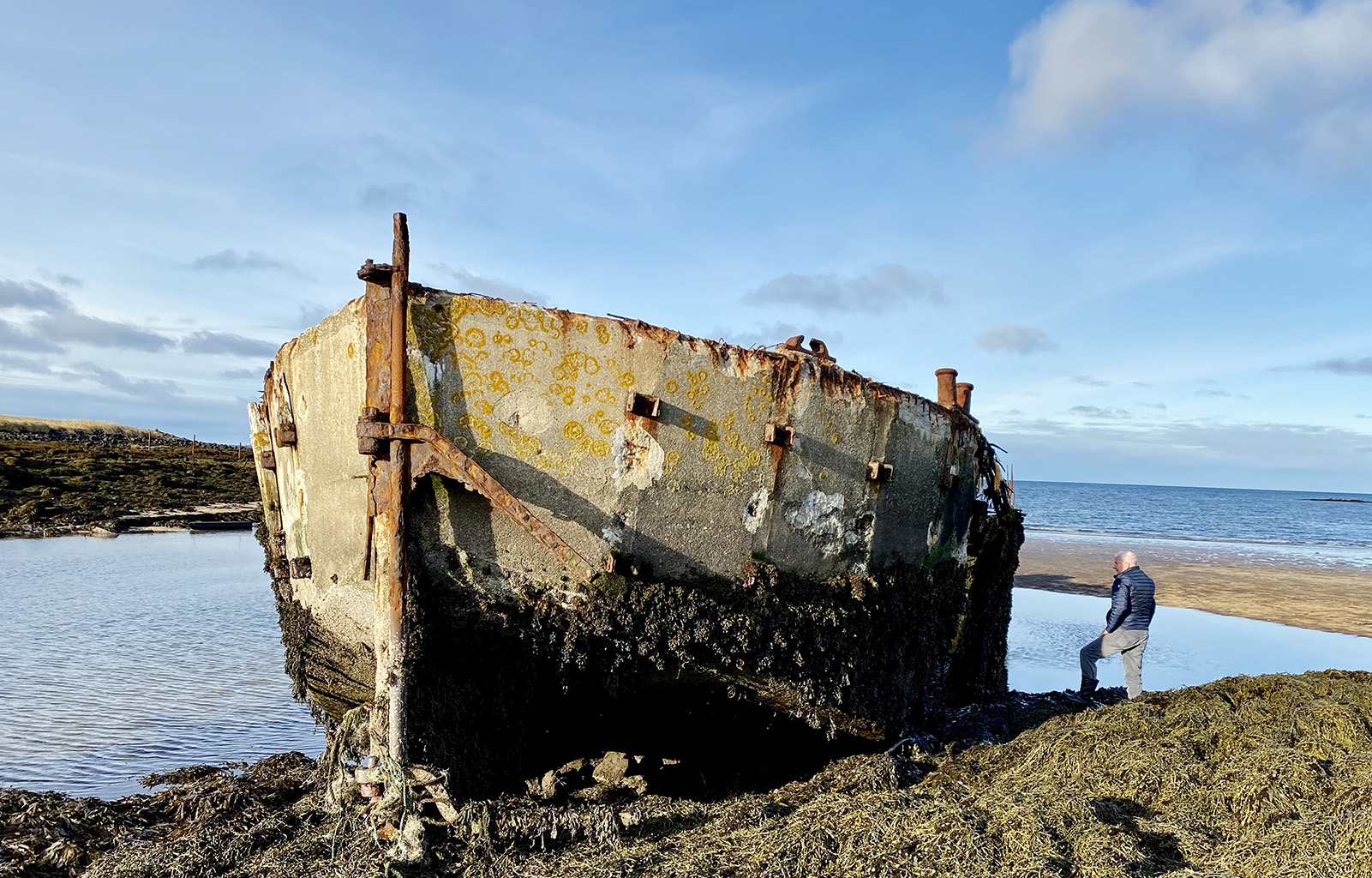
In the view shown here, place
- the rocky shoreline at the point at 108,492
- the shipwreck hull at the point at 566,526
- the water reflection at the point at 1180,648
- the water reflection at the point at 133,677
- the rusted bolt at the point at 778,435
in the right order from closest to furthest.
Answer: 1. the shipwreck hull at the point at 566,526
2. the rusted bolt at the point at 778,435
3. the water reflection at the point at 133,677
4. the water reflection at the point at 1180,648
5. the rocky shoreline at the point at 108,492

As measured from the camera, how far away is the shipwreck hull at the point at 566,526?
14.2 feet

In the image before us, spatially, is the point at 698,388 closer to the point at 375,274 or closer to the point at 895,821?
the point at 375,274

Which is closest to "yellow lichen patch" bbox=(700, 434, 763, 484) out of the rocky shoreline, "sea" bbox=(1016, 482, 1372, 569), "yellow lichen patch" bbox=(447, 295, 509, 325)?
"yellow lichen patch" bbox=(447, 295, 509, 325)

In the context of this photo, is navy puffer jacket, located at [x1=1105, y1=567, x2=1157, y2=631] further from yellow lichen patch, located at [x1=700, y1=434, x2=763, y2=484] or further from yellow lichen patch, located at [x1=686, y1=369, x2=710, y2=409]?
yellow lichen patch, located at [x1=686, y1=369, x2=710, y2=409]

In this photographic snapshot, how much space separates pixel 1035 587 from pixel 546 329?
56.6 ft

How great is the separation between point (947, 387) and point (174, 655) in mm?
8585

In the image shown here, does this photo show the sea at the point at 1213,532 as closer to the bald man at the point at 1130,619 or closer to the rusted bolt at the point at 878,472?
the bald man at the point at 1130,619

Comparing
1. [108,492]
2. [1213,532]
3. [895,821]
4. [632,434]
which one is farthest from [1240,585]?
[108,492]

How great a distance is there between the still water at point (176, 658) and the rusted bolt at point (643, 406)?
169 inches

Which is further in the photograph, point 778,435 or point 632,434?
point 778,435

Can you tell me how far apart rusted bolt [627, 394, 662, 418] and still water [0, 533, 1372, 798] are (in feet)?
14.1

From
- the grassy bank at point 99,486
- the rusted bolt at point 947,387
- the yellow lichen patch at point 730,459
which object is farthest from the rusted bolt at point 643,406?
the grassy bank at point 99,486

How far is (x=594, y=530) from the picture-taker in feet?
15.0

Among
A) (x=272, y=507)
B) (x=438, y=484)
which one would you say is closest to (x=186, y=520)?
(x=272, y=507)
